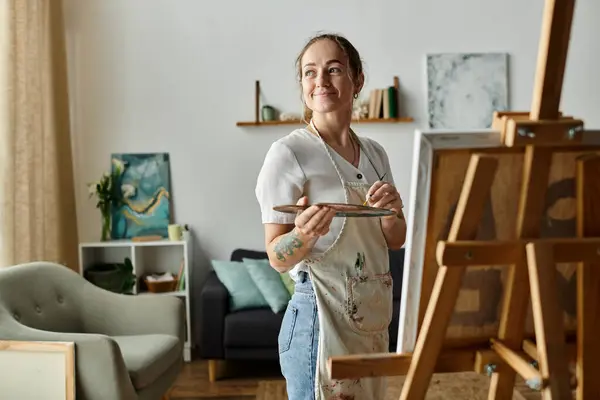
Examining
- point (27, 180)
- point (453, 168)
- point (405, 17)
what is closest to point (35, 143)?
point (27, 180)

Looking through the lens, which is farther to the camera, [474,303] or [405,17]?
[405,17]

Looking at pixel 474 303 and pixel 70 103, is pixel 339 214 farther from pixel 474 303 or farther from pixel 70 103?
pixel 70 103

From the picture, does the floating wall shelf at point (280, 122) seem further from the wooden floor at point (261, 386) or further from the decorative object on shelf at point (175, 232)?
the wooden floor at point (261, 386)

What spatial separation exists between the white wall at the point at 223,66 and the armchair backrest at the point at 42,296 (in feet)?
3.97

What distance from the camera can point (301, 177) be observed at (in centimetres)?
138

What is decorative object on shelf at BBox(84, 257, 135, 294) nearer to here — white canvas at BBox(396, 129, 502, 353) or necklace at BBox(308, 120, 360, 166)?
necklace at BBox(308, 120, 360, 166)

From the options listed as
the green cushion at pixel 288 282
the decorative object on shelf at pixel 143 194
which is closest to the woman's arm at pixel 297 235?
the green cushion at pixel 288 282

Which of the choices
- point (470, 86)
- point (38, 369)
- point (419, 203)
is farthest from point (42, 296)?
point (470, 86)

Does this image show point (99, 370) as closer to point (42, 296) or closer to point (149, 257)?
point (42, 296)

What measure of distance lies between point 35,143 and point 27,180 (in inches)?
10.6

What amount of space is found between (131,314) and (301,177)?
1.93 m

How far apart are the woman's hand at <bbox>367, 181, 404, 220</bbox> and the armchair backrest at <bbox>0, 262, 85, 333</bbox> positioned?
185cm

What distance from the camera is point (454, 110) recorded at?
4164mm

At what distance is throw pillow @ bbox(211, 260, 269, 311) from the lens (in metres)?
3.53
